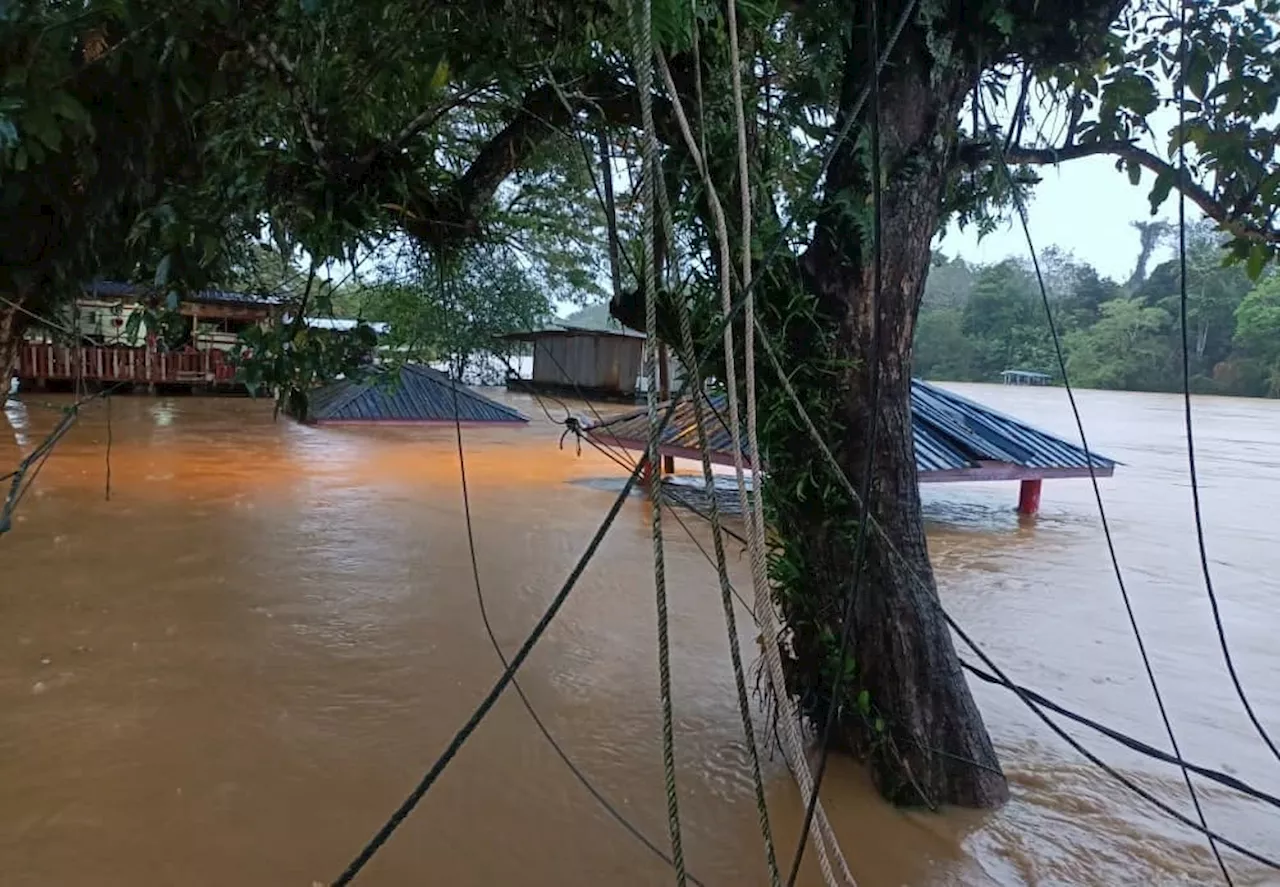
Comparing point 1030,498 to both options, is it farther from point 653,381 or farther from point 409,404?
point 409,404

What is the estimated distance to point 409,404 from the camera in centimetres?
1529

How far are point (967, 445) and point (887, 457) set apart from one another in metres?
5.67

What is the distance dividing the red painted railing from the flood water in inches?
395

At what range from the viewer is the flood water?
2.78 meters

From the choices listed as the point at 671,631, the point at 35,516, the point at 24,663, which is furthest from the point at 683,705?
the point at 35,516

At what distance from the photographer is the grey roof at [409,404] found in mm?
14984

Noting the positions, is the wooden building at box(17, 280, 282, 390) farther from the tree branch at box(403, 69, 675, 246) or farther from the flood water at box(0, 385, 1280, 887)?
the tree branch at box(403, 69, 675, 246)

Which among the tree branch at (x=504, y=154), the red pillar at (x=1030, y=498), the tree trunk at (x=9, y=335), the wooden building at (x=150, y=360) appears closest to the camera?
the tree branch at (x=504, y=154)

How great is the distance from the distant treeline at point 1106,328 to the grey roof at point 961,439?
17.7m

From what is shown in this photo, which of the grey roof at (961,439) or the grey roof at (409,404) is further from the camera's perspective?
the grey roof at (409,404)

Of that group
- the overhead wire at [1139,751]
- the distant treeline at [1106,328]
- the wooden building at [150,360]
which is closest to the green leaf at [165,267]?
the overhead wire at [1139,751]

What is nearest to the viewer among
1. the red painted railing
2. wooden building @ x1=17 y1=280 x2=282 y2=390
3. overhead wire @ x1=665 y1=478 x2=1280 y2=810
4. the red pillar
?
overhead wire @ x1=665 y1=478 x2=1280 y2=810

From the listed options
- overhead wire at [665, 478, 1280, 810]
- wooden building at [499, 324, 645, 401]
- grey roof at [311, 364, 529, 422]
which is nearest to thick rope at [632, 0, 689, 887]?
overhead wire at [665, 478, 1280, 810]

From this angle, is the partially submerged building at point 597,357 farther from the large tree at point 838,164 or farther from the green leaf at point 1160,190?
the green leaf at point 1160,190
